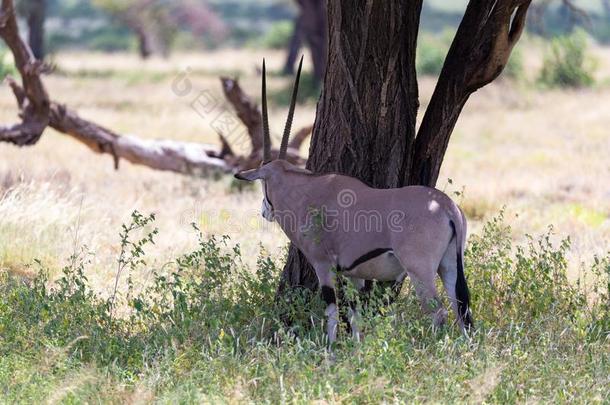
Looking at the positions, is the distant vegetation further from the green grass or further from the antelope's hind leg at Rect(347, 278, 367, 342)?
the antelope's hind leg at Rect(347, 278, 367, 342)

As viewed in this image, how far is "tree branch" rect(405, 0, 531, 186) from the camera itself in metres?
6.37

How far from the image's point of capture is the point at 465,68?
6434mm

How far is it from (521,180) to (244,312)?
8320mm

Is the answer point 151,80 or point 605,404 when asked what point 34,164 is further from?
point 151,80

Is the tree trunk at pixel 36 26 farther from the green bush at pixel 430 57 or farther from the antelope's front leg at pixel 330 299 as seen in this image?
the antelope's front leg at pixel 330 299

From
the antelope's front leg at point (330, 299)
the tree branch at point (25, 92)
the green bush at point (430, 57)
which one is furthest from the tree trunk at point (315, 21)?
the antelope's front leg at point (330, 299)

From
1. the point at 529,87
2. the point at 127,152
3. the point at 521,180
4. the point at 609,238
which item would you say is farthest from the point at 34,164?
the point at 529,87

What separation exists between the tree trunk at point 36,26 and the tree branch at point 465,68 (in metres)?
33.5

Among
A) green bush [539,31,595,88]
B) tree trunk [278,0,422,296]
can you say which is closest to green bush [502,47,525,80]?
green bush [539,31,595,88]

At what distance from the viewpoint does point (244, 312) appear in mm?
6262

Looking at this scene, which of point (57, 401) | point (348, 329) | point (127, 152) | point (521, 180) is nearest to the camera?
point (57, 401)

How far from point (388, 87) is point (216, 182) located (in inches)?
248

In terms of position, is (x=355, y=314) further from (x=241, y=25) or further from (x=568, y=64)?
(x=241, y=25)

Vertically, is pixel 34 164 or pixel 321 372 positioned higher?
pixel 321 372
